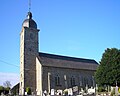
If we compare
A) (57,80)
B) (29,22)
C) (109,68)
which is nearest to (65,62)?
(57,80)

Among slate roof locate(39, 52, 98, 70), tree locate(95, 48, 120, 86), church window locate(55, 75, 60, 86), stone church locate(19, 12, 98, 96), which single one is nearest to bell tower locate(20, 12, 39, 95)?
stone church locate(19, 12, 98, 96)

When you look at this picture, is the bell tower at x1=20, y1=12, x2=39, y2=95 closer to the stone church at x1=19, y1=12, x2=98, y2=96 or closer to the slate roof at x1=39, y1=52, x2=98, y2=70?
the stone church at x1=19, y1=12, x2=98, y2=96

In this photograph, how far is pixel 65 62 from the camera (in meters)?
56.7

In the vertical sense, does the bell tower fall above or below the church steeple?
below

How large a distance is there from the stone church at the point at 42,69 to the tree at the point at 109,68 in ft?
32.6

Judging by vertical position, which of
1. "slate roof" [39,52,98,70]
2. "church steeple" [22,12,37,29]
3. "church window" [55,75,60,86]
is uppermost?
"church steeple" [22,12,37,29]

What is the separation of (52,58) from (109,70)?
1560 cm

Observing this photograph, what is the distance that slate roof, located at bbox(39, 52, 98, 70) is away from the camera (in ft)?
175

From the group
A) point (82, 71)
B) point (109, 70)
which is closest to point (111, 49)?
point (109, 70)

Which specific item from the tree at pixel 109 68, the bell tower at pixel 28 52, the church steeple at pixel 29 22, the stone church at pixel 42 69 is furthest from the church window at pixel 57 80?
the church steeple at pixel 29 22

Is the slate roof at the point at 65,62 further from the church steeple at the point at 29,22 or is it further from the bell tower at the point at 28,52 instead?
the church steeple at the point at 29,22

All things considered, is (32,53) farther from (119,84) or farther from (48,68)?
(119,84)

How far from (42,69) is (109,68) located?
1405 cm

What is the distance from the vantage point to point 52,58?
55.8m
